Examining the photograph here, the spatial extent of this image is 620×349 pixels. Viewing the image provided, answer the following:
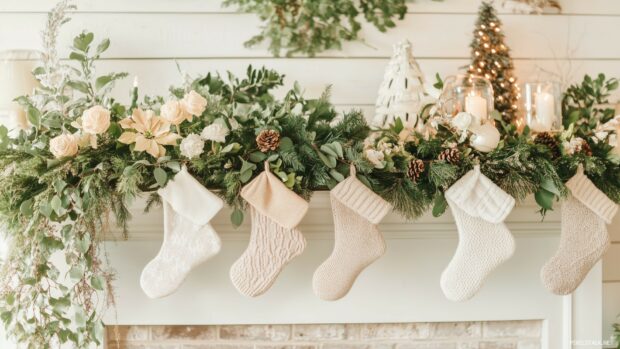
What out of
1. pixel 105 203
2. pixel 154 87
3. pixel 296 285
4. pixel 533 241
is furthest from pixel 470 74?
pixel 105 203

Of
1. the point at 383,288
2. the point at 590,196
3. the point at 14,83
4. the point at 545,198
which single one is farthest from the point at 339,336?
the point at 14,83

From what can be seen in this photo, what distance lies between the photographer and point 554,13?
1.88m

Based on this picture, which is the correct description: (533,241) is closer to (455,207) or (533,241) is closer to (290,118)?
(455,207)

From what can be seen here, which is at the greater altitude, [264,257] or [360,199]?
[360,199]

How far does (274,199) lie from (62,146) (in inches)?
20.5

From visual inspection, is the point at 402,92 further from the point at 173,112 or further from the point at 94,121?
the point at 94,121

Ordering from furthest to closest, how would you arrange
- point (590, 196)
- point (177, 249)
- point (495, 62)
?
point (495, 62), point (590, 196), point (177, 249)

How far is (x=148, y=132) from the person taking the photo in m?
1.32

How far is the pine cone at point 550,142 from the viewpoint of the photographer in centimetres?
145

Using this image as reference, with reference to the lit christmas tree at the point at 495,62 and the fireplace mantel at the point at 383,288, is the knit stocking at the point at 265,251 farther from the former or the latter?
the lit christmas tree at the point at 495,62

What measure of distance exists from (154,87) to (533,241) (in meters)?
1.31

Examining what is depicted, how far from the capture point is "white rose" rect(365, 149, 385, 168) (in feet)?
4.45

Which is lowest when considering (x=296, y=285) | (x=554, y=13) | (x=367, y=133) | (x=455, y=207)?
(x=296, y=285)

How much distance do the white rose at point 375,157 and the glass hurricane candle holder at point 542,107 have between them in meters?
0.55
